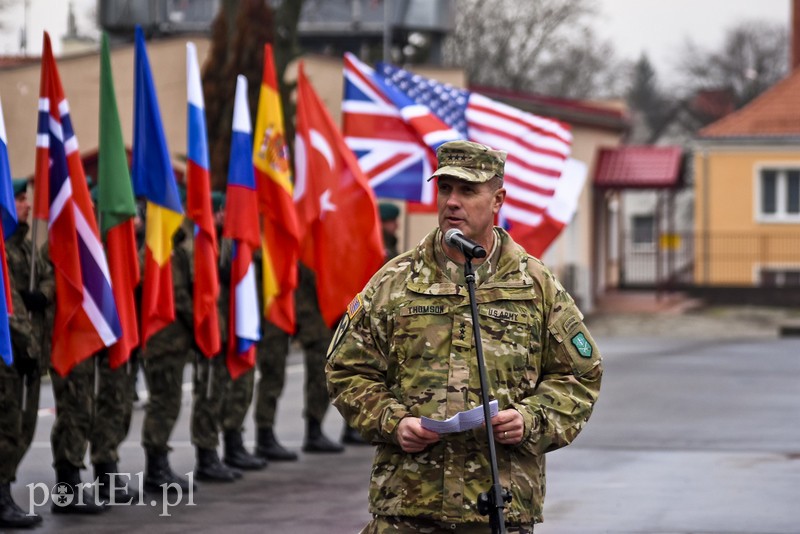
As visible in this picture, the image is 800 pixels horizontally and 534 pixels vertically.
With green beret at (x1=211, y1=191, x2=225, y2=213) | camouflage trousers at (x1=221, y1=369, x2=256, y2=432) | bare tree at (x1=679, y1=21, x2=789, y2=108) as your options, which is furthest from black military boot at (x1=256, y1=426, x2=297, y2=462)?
bare tree at (x1=679, y1=21, x2=789, y2=108)

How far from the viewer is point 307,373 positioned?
41.0 ft

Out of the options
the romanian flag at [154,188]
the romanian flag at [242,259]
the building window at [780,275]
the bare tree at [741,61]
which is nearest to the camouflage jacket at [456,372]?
the romanian flag at [154,188]

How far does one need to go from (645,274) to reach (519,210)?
4662 centimetres

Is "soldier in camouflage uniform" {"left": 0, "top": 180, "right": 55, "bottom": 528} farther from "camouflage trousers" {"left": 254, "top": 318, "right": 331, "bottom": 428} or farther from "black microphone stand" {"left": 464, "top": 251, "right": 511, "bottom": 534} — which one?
"black microphone stand" {"left": 464, "top": 251, "right": 511, "bottom": 534}

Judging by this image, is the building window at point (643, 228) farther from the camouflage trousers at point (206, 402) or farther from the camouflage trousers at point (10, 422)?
the camouflage trousers at point (10, 422)

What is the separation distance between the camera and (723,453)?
1233 centimetres

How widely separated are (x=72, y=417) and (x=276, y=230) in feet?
8.89

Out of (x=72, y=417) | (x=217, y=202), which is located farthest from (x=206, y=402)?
(x=217, y=202)

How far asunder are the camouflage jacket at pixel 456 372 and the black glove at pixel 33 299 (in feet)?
15.2

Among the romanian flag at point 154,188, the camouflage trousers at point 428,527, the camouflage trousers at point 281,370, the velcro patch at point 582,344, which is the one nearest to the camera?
the camouflage trousers at point 428,527

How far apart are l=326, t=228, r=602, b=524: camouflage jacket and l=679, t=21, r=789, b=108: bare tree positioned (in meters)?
76.6

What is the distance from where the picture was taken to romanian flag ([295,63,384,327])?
11.3 meters

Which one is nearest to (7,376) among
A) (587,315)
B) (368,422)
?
(368,422)

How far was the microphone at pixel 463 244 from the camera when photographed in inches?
186
